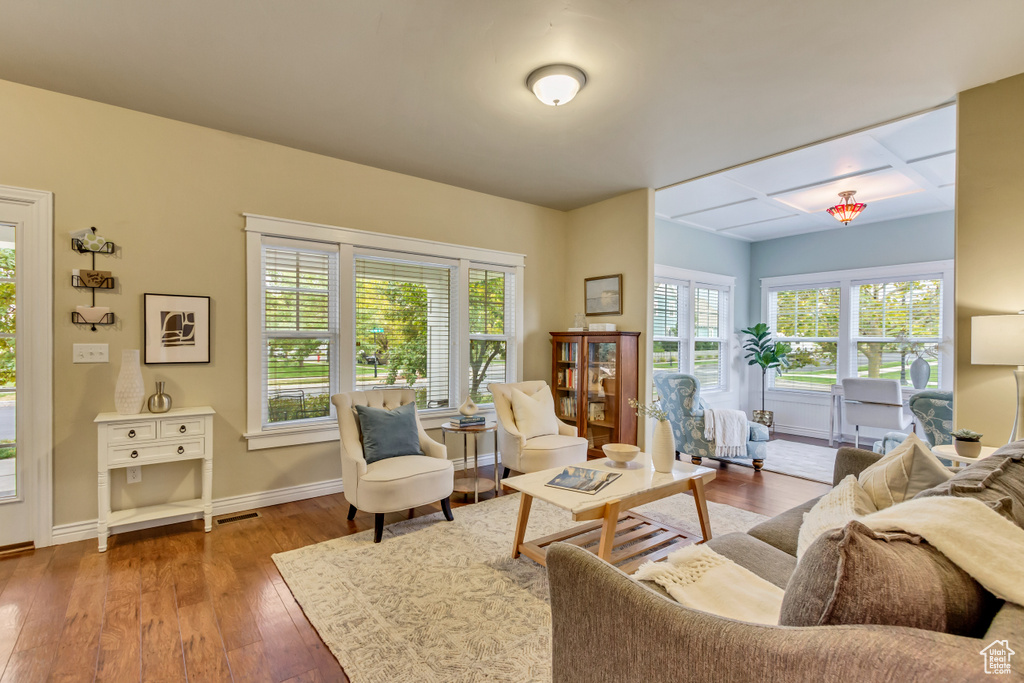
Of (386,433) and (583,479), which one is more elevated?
(386,433)

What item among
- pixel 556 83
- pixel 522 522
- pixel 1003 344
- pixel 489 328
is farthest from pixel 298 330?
pixel 1003 344

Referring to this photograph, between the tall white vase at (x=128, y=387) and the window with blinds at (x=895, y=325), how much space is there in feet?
24.1

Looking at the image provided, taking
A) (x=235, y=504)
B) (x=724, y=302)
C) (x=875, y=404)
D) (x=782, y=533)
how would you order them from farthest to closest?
1. (x=724, y=302)
2. (x=875, y=404)
3. (x=235, y=504)
4. (x=782, y=533)

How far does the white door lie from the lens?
2.80m

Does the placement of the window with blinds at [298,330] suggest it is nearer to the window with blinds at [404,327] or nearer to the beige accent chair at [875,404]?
the window with blinds at [404,327]

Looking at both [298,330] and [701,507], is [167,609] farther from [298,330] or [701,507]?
[701,507]

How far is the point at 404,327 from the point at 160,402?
6.12 feet

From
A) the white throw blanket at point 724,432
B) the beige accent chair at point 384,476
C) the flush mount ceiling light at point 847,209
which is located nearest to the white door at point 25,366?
the beige accent chair at point 384,476

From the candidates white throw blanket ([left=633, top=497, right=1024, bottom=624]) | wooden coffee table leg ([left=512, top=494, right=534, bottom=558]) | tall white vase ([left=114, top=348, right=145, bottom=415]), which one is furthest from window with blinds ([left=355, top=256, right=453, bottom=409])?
white throw blanket ([left=633, top=497, right=1024, bottom=624])

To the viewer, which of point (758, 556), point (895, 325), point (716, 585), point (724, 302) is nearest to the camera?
point (716, 585)

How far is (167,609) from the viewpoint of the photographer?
221 cm

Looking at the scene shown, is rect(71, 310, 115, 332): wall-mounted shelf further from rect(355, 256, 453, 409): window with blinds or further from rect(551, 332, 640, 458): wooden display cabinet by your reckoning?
rect(551, 332, 640, 458): wooden display cabinet

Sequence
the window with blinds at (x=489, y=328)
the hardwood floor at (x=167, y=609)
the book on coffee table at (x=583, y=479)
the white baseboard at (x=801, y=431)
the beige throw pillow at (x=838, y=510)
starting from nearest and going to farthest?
the beige throw pillow at (x=838, y=510) < the hardwood floor at (x=167, y=609) < the book on coffee table at (x=583, y=479) < the window with blinds at (x=489, y=328) < the white baseboard at (x=801, y=431)

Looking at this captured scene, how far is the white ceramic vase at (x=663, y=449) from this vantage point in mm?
2820
